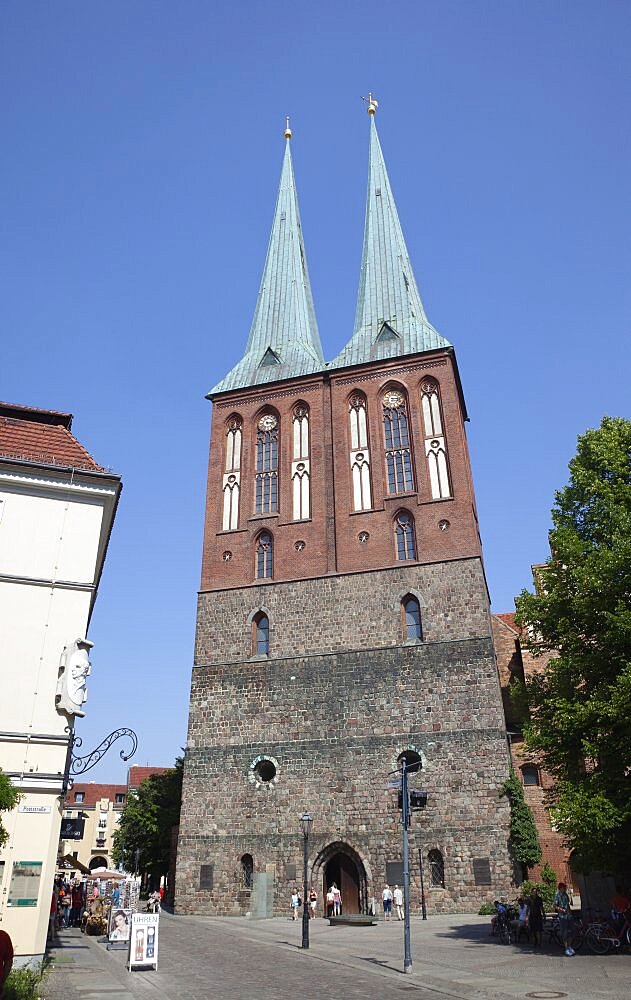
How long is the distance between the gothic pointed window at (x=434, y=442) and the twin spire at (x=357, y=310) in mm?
2113

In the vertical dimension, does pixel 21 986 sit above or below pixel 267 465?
below

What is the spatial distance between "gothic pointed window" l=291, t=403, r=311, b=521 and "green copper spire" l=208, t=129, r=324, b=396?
2.29 m

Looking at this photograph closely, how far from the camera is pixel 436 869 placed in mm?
25812

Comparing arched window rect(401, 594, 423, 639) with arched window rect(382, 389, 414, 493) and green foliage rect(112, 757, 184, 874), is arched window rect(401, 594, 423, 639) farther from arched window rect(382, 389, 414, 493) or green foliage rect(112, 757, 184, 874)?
green foliage rect(112, 757, 184, 874)

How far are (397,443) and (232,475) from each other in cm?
766

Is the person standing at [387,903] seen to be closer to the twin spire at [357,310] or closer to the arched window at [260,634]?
the arched window at [260,634]

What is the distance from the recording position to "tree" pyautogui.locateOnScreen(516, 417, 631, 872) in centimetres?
1564

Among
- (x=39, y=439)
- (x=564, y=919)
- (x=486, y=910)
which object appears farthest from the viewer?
(x=486, y=910)

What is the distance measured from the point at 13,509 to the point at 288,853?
16.6 metres

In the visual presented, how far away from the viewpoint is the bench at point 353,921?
24.4 metres

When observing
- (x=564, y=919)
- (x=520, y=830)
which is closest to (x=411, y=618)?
(x=520, y=830)

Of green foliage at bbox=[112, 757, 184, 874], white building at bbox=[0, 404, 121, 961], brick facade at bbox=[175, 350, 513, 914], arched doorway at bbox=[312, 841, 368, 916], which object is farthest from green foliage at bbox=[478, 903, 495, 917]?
green foliage at bbox=[112, 757, 184, 874]

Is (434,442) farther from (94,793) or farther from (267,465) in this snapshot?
(94,793)

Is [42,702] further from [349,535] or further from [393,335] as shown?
[393,335]
